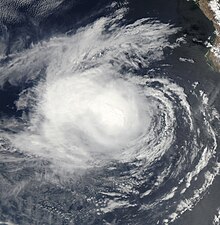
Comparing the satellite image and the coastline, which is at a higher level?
the coastline

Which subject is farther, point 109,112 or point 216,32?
point 216,32

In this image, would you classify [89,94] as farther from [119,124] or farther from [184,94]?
[184,94]

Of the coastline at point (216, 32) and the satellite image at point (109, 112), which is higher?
→ the coastline at point (216, 32)

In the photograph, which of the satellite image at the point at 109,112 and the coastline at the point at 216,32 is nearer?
the satellite image at the point at 109,112

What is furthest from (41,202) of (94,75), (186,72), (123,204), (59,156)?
(186,72)

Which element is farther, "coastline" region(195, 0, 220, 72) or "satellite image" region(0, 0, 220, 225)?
"coastline" region(195, 0, 220, 72)

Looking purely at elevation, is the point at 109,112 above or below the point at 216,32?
below
